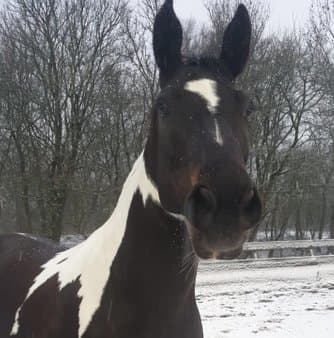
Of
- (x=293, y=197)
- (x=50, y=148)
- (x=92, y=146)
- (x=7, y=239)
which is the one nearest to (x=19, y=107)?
(x=50, y=148)

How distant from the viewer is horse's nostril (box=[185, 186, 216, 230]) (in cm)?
167

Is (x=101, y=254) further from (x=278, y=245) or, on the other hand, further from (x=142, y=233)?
(x=278, y=245)

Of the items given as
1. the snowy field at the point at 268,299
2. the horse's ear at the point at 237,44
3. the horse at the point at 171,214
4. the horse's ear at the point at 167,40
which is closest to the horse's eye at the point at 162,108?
the horse at the point at 171,214

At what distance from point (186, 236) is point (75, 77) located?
16.7 m

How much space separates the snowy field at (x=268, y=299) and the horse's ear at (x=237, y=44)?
4909mm

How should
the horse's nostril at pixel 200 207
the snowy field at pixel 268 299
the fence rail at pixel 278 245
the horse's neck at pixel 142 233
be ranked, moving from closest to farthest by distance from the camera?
the horse's nostril at pixel 200 207
the horse's neck at pixel 142 233
the snowy field at pixel 268 299
the fence rail at pixel 278 245

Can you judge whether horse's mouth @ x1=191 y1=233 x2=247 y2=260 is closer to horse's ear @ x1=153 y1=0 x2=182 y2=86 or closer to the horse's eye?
the horse's eye

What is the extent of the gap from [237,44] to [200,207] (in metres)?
1.04

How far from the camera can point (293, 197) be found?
20.2 meters

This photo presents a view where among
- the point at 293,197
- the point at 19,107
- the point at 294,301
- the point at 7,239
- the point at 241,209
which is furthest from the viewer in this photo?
the point at 293,197

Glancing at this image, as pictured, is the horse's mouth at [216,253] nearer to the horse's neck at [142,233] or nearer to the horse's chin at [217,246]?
the horse's chin at [217,246]

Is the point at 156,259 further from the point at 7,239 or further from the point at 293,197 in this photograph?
the point at 293,197

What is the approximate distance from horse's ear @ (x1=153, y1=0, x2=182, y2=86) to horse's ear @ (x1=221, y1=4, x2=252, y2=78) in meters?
0.26

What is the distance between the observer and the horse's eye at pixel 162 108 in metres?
2.07
